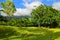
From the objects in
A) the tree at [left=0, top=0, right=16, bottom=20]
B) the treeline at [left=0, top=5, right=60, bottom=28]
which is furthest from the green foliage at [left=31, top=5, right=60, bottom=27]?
the tree at [left=0, top=0, right=16, bottom=20]

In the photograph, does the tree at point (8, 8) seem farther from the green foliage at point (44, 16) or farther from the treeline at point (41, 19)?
the green foliage at point (44, 16)

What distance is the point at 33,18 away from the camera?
84.7 meters

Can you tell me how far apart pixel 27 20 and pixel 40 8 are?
9.12 meters

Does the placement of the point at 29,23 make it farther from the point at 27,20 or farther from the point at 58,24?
the point at 58,24

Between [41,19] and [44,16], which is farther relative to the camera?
[41,19]

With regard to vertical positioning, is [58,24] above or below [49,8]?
below

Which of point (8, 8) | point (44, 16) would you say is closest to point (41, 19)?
point (44, 16)

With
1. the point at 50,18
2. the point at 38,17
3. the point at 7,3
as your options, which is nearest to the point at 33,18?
the point at 38,17

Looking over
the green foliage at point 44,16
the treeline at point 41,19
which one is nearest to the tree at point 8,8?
the treeline at point 41,19

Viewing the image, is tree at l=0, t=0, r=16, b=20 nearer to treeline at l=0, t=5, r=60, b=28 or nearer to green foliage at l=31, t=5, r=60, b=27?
treeline at l=0, t=5, r=60, b=28

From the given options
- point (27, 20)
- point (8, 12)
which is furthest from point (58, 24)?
point (8, 12)

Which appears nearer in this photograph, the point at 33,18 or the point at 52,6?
the point at 33,18

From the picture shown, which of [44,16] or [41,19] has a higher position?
[44,16]

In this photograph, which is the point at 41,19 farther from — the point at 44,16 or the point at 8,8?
the point at 8,8
